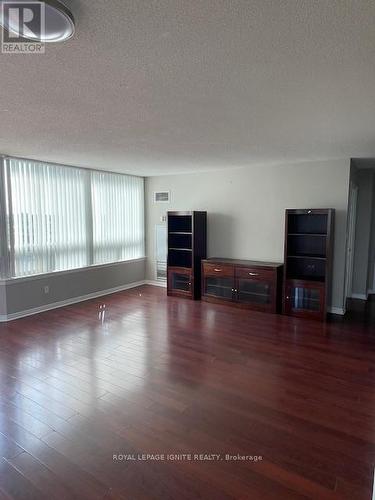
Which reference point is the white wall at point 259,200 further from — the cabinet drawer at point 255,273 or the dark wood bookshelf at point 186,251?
the cabinet drawer at point 255,273

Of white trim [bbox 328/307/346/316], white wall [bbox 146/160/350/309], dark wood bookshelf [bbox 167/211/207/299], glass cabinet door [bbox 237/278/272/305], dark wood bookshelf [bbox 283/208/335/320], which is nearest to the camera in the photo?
dark wood bookshelf [bbox 283/208/335/320]

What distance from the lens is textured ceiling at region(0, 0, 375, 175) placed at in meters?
1.38

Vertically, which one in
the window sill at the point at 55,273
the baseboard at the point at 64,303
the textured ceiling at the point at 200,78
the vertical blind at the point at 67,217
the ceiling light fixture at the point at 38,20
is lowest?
the baseboard at the point at 64,303

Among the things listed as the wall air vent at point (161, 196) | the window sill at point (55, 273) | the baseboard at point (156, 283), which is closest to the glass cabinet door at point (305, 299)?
the baseboard at point (156, 283)

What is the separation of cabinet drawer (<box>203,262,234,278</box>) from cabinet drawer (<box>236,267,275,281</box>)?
0.15 meters

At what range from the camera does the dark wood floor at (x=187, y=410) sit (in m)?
1.87

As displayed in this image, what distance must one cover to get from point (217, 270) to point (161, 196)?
2.32 m

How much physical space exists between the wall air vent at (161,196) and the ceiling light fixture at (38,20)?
17.1ft

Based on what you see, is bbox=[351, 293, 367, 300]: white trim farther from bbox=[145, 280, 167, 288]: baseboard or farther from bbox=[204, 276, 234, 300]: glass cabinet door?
bbox=[145, 280, 167, 288]: baseboard

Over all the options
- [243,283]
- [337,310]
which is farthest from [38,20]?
[337,310]

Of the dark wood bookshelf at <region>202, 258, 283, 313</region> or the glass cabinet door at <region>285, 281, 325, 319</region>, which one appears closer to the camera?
the glass cabinet door at <region>285, 281, 325, 319</region>

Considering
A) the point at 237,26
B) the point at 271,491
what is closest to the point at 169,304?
the point at 271,491

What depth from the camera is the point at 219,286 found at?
5594 millimetres

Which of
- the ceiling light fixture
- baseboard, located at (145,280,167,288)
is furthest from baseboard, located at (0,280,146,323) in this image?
the ceiling light fixture
